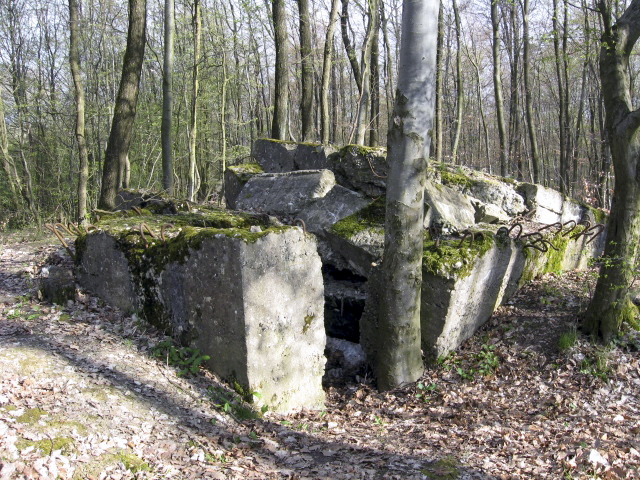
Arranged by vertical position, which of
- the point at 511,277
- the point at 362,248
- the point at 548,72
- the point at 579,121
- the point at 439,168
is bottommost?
the point at 511,277

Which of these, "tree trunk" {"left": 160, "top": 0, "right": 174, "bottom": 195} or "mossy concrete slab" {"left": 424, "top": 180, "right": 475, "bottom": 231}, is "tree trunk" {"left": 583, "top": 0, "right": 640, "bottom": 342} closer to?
"mossy concrete slab" {"left": 424, "top": 180, "right": 475, "bottom": 231}

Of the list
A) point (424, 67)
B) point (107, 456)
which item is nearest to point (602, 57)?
point (424, 67)

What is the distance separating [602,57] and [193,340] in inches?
202

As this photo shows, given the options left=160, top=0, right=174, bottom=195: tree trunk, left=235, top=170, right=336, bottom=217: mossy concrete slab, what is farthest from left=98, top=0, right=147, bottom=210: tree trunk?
left=235, top=170, right=336, bottom=217: mossy concrete slab

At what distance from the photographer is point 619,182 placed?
5039 mm

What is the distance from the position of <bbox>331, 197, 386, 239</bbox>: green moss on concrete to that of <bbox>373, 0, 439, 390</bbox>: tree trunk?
5.10 ft

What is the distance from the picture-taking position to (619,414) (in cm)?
412

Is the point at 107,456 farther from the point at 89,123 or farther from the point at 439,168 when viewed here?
the point at 89,123

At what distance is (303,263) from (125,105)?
730cm

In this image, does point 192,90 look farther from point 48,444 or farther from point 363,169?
point 48,444

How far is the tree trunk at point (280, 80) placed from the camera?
461 inches

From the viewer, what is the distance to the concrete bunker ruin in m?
4.11

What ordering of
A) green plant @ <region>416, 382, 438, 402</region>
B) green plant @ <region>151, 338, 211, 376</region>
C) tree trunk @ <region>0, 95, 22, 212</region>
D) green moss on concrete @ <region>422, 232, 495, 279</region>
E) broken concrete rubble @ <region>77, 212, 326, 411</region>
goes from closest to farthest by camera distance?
1. broken concrete rubble @ <region>77, 212, 326, 411</region>
2. green plant @ <region>151, 338, 211, 376</region>
3. green plant @ <region>416, 382, 438, 402</region>
4. green moss on concrete @ <region>422, 232, 495, 279</region>
5. tree trunk @ <region>0, 95, 22, 212</region>

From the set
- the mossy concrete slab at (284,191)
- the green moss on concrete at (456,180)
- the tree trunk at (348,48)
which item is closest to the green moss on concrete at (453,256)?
the mossy concrete slab at (284,191)
